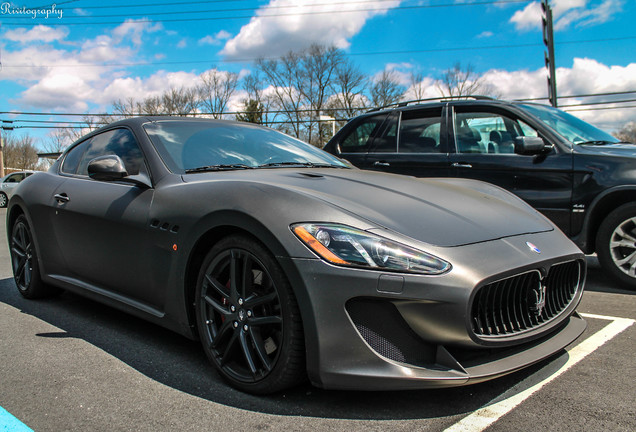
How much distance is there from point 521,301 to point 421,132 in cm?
377

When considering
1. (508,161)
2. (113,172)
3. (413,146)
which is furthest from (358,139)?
(113,172)

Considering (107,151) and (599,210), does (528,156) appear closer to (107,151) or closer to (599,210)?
(599,210)

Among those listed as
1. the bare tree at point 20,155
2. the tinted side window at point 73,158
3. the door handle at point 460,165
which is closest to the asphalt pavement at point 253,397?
the tinted side window at point 73,158

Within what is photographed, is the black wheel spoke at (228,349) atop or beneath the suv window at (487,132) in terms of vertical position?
beneath

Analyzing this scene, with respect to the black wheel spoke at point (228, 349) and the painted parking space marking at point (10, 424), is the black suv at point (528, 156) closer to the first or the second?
the black wheel spoke at point (228, 349)

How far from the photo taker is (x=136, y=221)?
293 cm

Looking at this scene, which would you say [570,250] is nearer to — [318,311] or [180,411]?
[318,311]

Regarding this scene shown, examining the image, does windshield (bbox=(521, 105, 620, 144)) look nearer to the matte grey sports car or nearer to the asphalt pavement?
the matte grey sports car

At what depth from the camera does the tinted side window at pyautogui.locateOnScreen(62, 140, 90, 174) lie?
13.2 ft

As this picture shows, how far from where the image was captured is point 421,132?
580 cm

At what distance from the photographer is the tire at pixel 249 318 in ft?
7.14

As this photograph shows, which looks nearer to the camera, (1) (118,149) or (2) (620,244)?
(1) (118,149)

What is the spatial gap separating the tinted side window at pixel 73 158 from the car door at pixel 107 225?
0.05 m

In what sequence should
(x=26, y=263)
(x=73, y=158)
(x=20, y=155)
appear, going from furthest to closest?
(x=20, y=155) < (x=26, y=263) < (x=73, y=158)
